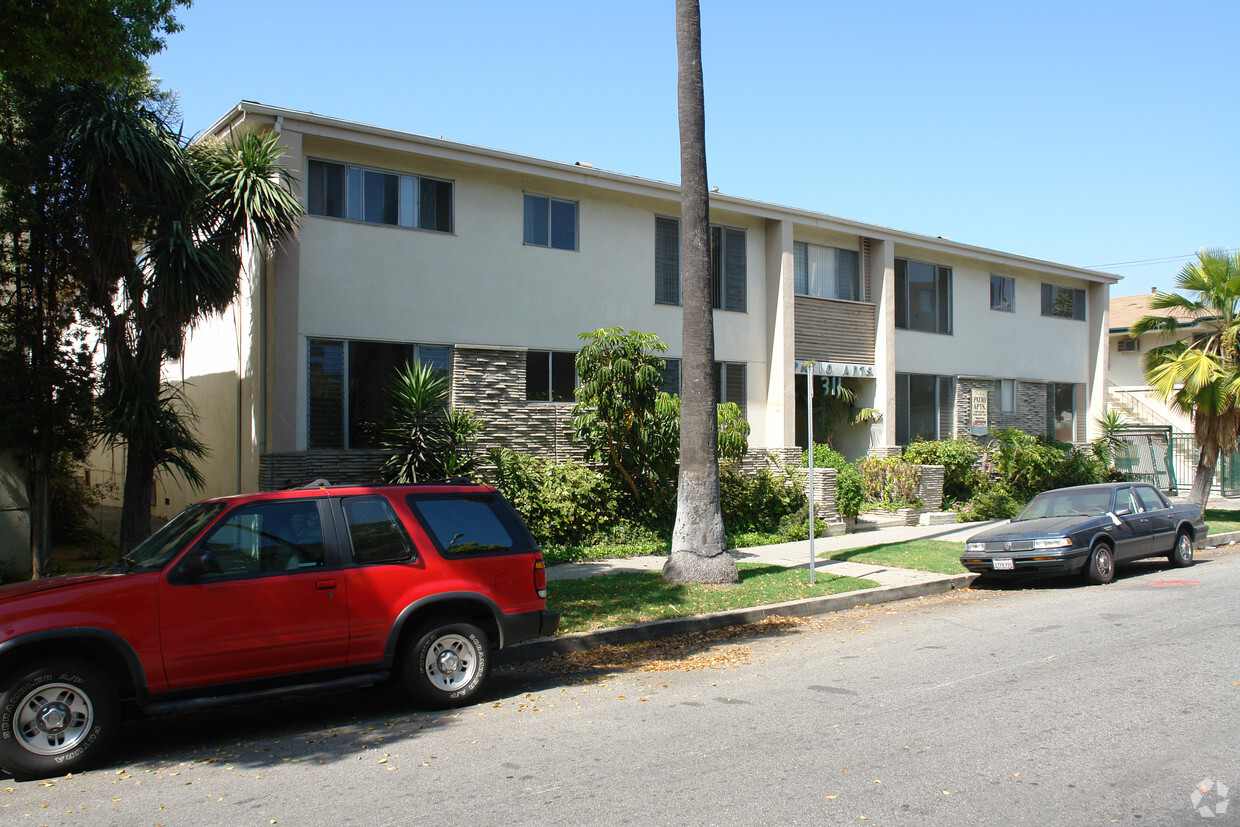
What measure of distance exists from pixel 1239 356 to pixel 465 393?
52.3 ft

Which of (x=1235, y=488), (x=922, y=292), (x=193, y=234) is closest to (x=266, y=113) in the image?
(x=193, y=234)

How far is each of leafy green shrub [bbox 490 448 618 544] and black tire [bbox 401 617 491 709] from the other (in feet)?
22.2

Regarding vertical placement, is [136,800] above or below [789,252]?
below

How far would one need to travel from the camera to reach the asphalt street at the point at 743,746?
187 inches

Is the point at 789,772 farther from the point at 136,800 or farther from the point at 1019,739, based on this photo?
the point at 136,800

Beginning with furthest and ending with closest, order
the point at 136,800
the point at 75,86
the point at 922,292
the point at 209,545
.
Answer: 1. the point at 922,292
2. the point at 75,86
3. the point at 209,545
4. the point at 136,800

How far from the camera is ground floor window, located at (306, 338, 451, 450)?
13562 millimetres

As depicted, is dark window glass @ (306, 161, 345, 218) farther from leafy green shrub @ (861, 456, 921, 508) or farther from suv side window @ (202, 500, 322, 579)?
leafy green shrub @ (861, 456, 921, 508)

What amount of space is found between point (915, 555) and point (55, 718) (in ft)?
39.7

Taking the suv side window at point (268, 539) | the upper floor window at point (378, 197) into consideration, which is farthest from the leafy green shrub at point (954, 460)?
the suv side window at point (268, 539)

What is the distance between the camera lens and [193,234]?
36.1ft

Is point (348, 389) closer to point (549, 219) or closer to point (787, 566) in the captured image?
point (549, 219)

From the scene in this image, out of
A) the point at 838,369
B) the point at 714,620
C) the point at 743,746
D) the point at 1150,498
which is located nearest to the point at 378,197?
the point at 714,620

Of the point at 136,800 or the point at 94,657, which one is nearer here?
the point at 136,800
